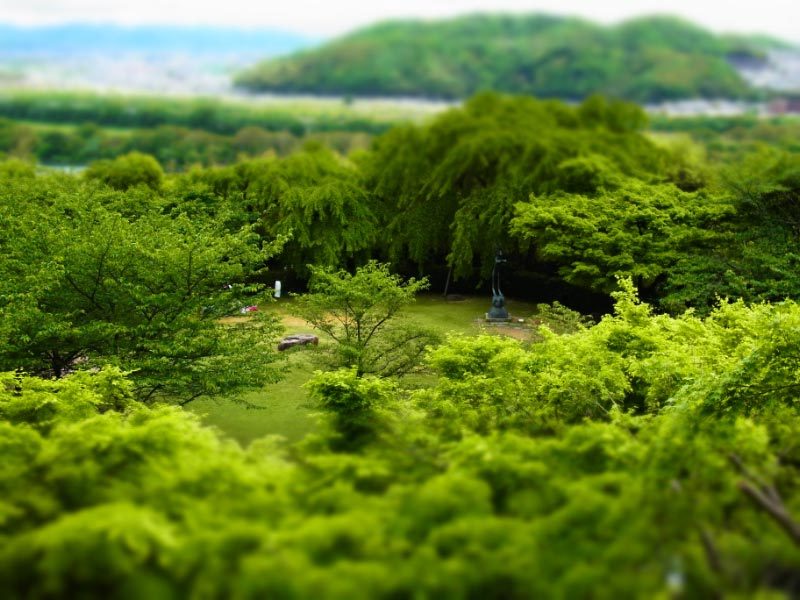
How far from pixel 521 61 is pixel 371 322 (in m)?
99.3

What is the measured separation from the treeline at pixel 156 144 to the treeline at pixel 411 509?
173ft

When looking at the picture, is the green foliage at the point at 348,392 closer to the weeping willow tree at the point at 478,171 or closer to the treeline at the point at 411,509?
the treeline at the point at 411,509

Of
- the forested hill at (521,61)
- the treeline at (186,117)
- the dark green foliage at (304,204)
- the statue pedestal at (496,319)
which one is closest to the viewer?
the statue pedestal at (496,319)

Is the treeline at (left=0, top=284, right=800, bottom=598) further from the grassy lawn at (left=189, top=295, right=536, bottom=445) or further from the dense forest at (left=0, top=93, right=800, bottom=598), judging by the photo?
the grassy lawn at (left=189, top=295, right=536, bottom=445)

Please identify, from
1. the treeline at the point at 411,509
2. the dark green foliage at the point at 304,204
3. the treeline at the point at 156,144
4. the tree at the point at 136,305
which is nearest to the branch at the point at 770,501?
the treeline at the point at 411,509

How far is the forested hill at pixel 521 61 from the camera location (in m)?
92.1

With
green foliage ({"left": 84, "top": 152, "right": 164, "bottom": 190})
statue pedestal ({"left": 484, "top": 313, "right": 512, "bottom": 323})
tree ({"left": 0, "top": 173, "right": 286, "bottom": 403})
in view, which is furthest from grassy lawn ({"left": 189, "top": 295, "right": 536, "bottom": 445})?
green foliage ({"left": 84, "top": 152, "right": 164, "bottom": 190})

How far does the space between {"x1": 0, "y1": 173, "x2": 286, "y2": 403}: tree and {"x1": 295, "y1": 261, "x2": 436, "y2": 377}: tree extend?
132 cm

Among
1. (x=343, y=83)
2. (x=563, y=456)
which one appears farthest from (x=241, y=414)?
(x=343, y=83)

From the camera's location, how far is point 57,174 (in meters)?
25.3

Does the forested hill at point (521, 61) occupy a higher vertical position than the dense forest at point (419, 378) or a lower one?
higher

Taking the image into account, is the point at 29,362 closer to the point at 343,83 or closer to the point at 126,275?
the point at 126,275

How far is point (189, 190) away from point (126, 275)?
483 inches

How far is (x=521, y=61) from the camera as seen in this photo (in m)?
106
